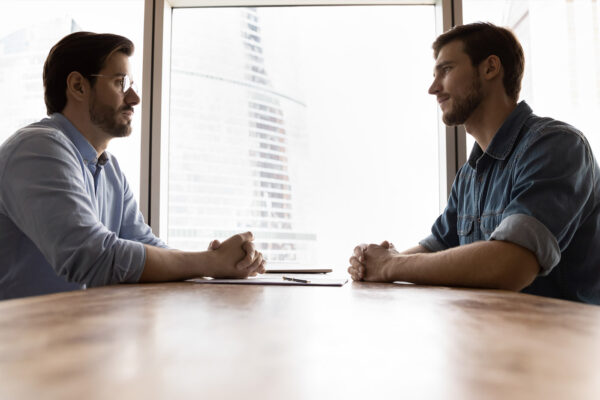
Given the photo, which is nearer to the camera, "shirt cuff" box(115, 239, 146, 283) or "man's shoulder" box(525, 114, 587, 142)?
"shirt cuff" box(115, 239, 146, 283)

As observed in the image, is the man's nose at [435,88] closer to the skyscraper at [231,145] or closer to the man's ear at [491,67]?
the man's ear at [491,67]

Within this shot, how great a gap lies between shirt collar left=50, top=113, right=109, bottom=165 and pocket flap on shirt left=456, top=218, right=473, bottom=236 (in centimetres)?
A: 119

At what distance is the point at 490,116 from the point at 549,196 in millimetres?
568

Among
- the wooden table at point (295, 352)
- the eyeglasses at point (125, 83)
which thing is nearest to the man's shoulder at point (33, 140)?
the eyeglasses at point (125, 83)

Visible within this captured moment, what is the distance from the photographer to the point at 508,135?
A: 1.33 m

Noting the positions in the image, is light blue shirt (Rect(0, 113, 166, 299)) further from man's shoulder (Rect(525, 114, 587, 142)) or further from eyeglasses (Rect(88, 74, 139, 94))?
man's shoulder (Rect(525, 114, 587, 142))

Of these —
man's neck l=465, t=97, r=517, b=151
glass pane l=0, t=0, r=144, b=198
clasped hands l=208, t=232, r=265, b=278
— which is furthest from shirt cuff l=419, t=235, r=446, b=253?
glass pane l=0, t=0, r=144, b=198

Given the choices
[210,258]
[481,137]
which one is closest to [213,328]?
[210,258]

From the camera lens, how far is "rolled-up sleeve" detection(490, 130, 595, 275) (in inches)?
38.4

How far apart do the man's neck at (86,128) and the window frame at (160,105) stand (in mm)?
588

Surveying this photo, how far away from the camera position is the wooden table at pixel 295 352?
0.58 feet

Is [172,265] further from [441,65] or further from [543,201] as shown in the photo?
[441,65]

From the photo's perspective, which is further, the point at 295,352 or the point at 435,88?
the point at 435,88

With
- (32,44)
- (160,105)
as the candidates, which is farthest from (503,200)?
(32,44)
